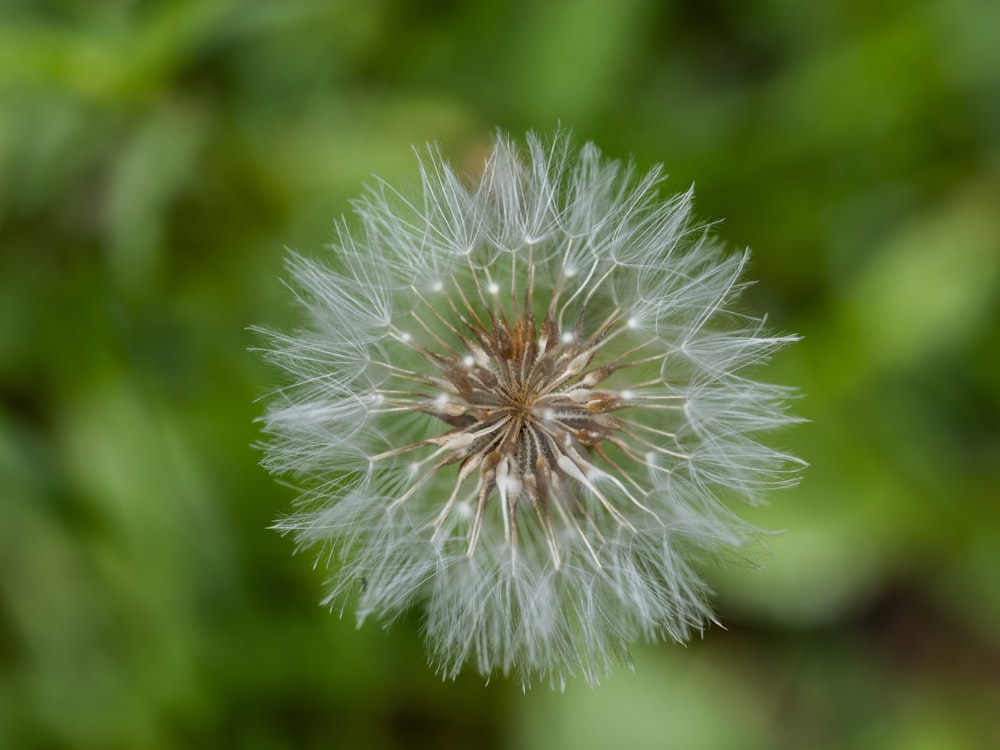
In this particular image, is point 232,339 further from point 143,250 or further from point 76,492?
point 76,492

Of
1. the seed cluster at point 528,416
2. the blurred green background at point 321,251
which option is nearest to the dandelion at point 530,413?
the seed cluster at point 528,416

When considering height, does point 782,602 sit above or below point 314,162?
below

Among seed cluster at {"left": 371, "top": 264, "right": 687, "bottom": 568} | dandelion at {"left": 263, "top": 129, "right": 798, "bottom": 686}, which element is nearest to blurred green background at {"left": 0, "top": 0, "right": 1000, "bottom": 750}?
dandelion at {"left": 263, "top": 129, "right": 798, "bottom": 686}

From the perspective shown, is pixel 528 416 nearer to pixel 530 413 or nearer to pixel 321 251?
pixel 530 413

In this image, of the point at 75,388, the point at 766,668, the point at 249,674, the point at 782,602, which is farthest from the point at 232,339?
the point at 766,668

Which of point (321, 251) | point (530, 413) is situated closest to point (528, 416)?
point (530, 413)

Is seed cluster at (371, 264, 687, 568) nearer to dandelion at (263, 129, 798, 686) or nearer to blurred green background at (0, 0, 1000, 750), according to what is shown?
dandelion at (263, 129, 798, 686)
